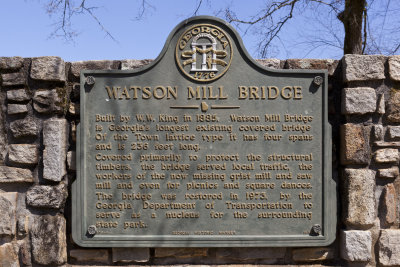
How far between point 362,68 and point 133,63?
2.30 m

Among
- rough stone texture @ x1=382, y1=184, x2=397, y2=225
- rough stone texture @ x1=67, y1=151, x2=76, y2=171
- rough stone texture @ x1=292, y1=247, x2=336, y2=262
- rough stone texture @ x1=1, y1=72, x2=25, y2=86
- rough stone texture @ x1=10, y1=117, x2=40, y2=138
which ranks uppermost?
rough stone texture @ x1=1, y1=72, x2=25, y2=86

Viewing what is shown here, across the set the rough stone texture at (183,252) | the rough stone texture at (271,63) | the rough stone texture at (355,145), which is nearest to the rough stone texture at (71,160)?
the rough stone texture at (183,252)

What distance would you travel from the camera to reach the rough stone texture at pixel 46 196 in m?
3.34

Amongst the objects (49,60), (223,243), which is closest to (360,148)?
(223,243)

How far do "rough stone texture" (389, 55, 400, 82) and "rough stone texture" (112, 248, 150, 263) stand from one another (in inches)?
119

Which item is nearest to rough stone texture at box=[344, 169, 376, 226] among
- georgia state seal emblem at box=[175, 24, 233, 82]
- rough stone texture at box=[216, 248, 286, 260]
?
rough stone texture at box=[216, 248, 286, 260]

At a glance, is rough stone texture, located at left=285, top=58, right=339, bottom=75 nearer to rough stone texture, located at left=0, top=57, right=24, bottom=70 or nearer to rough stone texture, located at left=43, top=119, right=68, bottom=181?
rough stone texture, located at left=43, top=119, right=68, bottom=181

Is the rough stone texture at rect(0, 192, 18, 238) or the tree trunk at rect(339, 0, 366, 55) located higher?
the tree trunk at rect(339, 0, 366, 55)

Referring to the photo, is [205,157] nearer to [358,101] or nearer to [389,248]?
[358,101]

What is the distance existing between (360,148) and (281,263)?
4.58 feet

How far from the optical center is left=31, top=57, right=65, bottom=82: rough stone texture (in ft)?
11.1

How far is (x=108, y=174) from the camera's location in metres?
3.37

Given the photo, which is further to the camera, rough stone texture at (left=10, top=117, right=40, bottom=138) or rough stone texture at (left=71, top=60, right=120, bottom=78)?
rough stone texture at (left=71, top=60, right=120, bottom=78)

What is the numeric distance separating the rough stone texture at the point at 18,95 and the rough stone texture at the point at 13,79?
3.2 inches
